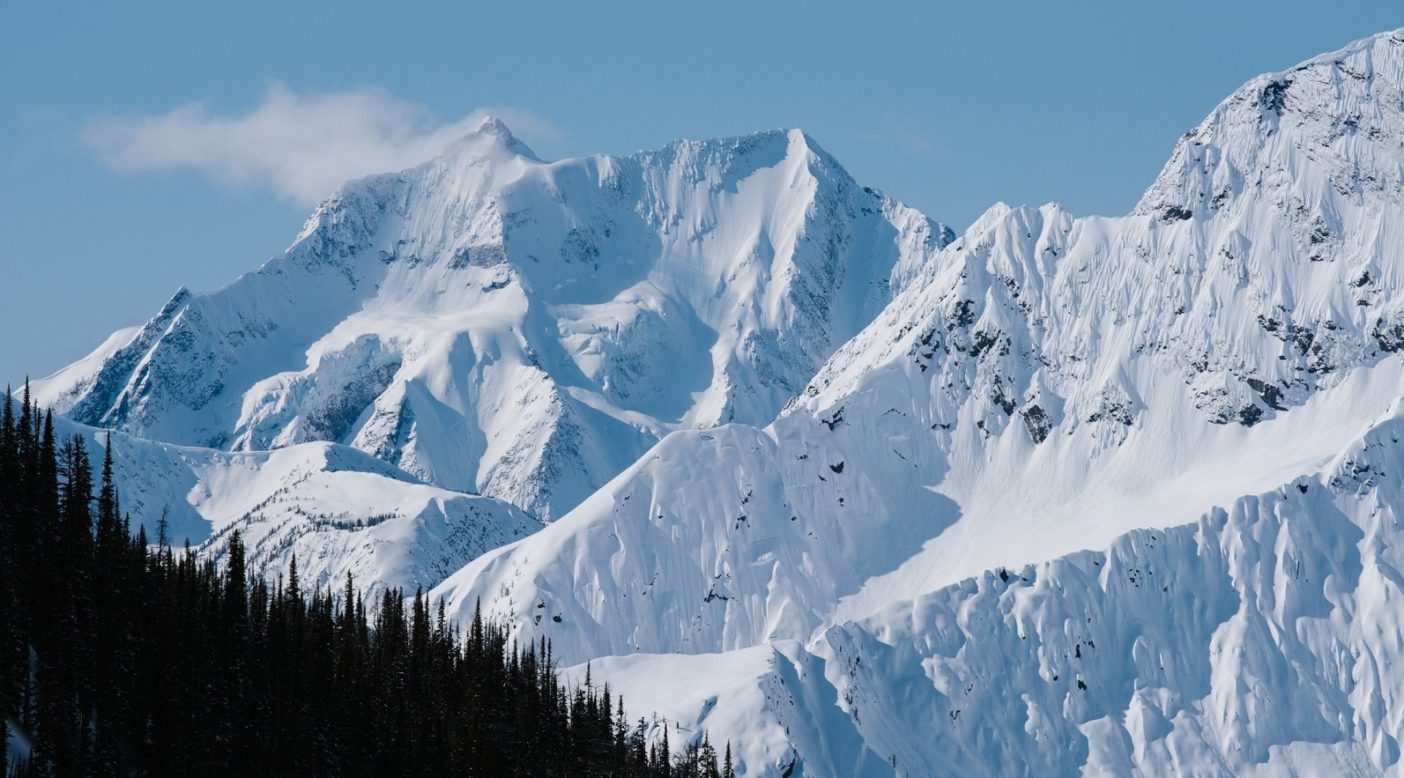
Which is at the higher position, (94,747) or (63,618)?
(63,618)

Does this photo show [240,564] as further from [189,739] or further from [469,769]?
[189,739]

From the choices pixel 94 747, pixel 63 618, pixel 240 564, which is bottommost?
pixel 94 747

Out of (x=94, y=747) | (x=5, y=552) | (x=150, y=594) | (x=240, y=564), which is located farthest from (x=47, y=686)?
(x=240, y=564)

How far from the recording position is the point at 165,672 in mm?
149000

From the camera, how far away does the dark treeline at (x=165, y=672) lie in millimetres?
134875

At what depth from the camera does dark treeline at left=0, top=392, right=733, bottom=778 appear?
13488cm

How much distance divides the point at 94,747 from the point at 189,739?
33.0 ft

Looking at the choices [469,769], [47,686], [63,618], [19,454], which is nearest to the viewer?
[47,686]

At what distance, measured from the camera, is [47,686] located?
13250cm

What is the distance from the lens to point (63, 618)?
463ft

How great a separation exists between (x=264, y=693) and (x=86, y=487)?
2137 centimetres

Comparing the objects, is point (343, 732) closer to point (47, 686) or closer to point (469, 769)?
point (469, 769)

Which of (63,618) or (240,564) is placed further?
(240,564)

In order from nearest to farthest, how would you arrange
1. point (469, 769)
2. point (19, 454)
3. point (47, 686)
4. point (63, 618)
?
point (47, 686) < point (63, 618) < point (19, 454) < point (469, 769)
